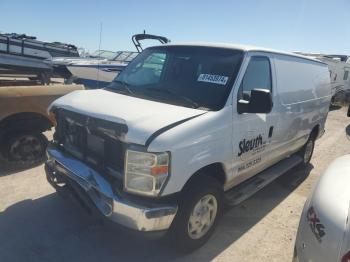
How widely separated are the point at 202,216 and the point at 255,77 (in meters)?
1.76

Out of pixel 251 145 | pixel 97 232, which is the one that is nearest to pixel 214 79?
pixel 251 145

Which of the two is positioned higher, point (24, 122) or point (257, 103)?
point (257, 103)

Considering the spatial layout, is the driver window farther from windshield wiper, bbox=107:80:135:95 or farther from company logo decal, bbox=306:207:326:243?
company logo decal, bbox=306:207:326:243

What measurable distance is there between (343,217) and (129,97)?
8.39ft

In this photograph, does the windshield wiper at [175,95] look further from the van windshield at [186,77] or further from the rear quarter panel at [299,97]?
the rear quarter panel at [299,97]

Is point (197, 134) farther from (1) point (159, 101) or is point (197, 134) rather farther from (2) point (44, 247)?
(2) point (44, 247)

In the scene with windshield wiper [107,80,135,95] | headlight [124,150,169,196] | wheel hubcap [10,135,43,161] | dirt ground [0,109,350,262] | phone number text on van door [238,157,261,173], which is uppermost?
windshield wiper [107,80,135,95]

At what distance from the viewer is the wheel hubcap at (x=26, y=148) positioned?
534 cm

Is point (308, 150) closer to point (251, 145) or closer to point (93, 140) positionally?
point (251, 145)

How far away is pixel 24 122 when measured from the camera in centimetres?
536

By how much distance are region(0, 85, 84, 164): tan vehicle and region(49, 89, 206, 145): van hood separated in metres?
1.57

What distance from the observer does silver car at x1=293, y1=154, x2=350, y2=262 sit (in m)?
1.99

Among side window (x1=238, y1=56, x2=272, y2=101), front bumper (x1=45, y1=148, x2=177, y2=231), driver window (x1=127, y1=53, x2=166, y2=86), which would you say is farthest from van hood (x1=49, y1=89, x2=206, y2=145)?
side window (x1=238, y1=56, x2=272, y2=101)

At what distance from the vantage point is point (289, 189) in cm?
568
